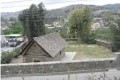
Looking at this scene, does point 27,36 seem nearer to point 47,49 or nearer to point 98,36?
point 98,36

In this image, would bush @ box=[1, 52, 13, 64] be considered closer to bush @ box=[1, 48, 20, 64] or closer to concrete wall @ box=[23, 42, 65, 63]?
bush @ box=[1, 48, 20, 64]

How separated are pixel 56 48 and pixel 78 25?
1265cm

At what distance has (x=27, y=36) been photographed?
33031 mm

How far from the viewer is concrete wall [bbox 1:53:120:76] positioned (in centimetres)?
610

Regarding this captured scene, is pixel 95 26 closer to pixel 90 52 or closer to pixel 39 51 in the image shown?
pixel 90 52

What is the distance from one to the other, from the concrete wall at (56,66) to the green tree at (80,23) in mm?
26856

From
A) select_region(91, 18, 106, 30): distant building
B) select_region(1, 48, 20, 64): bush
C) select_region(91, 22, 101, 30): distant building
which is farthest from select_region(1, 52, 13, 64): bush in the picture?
select_region(91, 22, 101, 30): distant building

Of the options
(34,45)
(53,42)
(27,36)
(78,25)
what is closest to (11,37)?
(27,36)

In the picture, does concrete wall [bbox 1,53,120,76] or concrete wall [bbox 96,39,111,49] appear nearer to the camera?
concrete wall [bbox 1,53,120,76]

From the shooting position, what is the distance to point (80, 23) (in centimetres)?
3444

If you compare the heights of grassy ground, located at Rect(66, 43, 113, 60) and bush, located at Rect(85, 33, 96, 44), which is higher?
bush, located at Rect(85, 33, 96, 44)

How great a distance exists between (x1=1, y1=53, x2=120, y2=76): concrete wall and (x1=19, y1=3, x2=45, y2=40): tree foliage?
72.8 ft

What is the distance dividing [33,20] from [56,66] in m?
24.3

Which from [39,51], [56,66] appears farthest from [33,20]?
[56,66]
